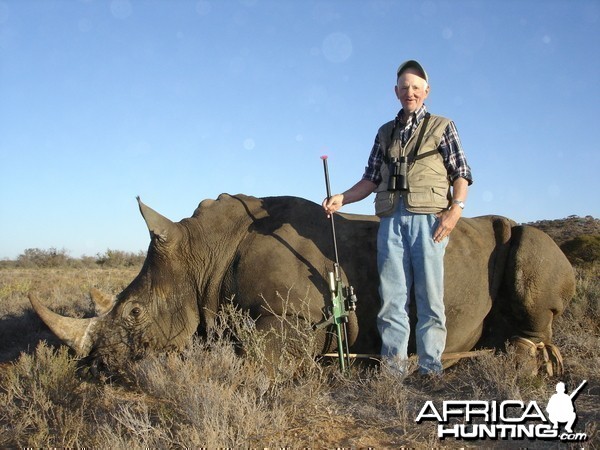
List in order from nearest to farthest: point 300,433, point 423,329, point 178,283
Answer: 1. point 300,433
2. point 423,329
3. point 178,283

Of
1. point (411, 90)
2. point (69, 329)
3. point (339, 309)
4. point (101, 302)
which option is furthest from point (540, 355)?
point (69, 329)

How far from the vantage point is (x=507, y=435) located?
3193mm

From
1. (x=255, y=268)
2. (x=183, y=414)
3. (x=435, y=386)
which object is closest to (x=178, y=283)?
(x=255, y=268)

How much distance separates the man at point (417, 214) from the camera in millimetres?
4633

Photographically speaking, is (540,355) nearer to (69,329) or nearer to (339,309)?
(339,309)

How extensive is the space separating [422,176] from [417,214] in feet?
1.07

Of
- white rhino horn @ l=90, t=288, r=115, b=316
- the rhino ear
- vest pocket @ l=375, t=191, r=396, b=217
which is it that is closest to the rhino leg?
vest pocket @ l=375, t=191, r=396, b=217

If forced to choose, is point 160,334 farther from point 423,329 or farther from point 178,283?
point 423,329

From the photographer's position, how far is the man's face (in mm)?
4855

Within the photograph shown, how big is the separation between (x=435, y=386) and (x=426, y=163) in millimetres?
1829

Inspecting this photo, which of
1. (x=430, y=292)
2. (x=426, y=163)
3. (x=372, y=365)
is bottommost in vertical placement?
(x=372, y=365)

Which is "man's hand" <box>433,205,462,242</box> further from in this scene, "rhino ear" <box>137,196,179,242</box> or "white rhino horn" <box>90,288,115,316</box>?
"white rhino horn" <box>90,288,115,316</box>

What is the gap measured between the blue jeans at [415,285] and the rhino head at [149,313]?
185cm

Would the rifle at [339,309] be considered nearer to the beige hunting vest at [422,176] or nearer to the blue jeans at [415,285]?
the blue jeans at [415,285]
